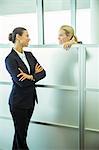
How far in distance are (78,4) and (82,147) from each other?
2685mm

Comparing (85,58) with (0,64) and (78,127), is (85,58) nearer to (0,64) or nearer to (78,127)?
(78,127)

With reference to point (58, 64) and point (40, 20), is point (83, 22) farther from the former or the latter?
point (58, 64)

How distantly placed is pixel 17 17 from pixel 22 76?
2.87 meters

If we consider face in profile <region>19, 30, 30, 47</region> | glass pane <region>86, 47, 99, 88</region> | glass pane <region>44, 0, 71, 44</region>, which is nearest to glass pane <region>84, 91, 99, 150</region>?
glass pane <region>86, 47, 99, 88</region>

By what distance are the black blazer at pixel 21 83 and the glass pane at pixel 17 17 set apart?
91.2 inches

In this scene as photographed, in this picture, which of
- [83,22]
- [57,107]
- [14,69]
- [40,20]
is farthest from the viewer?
[40,20]

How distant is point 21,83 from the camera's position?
2.24 metres

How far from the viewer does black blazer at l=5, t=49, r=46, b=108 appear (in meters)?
2.23

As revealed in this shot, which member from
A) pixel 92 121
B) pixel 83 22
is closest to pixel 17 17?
pixel 83 22

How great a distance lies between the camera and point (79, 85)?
2332 millimetres

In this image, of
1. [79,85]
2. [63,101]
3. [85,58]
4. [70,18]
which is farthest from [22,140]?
[70,18]

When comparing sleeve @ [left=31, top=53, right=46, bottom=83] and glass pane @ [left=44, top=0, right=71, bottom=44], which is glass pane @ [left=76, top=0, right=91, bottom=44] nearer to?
glass pane @ [left=44, top=0, right=71, bottom=44]

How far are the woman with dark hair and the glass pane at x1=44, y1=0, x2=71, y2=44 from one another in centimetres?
226

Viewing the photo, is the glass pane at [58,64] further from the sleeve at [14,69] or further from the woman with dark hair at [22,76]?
the sleeve at [14,69]
